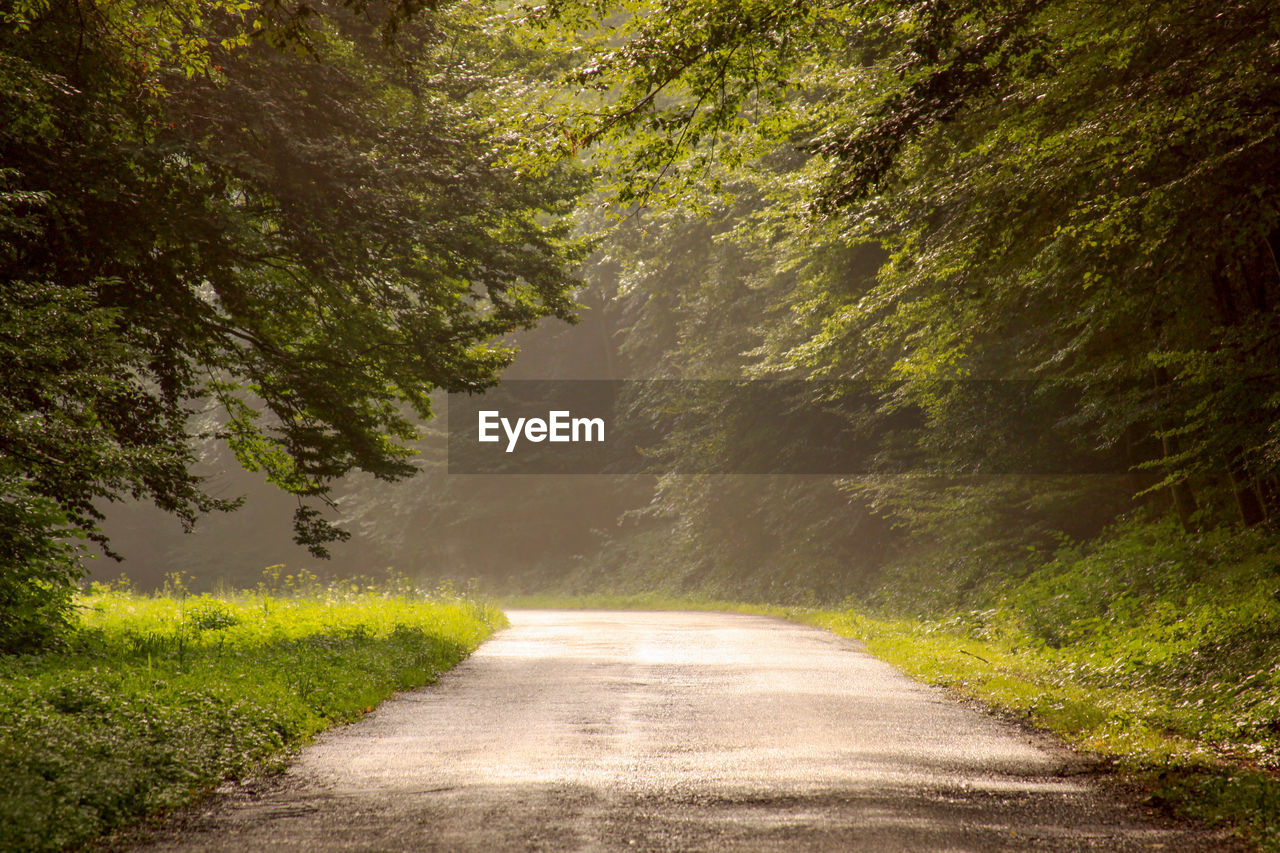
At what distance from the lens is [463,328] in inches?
571

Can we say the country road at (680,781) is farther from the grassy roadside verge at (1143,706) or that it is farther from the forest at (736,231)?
the forest at (736,231)

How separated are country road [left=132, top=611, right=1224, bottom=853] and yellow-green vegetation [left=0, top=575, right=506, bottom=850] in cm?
37

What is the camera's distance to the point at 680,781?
6.32 meters

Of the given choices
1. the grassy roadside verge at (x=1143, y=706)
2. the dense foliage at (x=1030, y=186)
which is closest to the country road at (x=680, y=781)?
the grassy roadside verge at (x=1143, y=706)

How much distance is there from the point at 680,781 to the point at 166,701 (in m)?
3.94

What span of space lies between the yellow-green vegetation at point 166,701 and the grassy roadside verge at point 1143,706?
5.84 metres

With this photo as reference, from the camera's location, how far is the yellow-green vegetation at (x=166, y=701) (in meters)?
5.38

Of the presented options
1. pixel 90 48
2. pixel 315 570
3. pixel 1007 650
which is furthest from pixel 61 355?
pixel 315 570

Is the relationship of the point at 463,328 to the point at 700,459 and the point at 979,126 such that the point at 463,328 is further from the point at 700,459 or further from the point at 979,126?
the point at 700,459

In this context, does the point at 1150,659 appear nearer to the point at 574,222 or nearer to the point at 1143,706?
the point at 1143,706

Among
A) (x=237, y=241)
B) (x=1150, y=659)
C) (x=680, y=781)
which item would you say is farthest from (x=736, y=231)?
(x=680, y=781)

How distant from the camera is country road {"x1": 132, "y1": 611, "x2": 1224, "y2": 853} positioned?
5074mm

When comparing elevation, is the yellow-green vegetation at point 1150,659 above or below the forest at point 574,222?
below

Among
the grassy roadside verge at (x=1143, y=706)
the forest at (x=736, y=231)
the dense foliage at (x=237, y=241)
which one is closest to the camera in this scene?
the grassy roadside verge at (x=1143, y=706)
